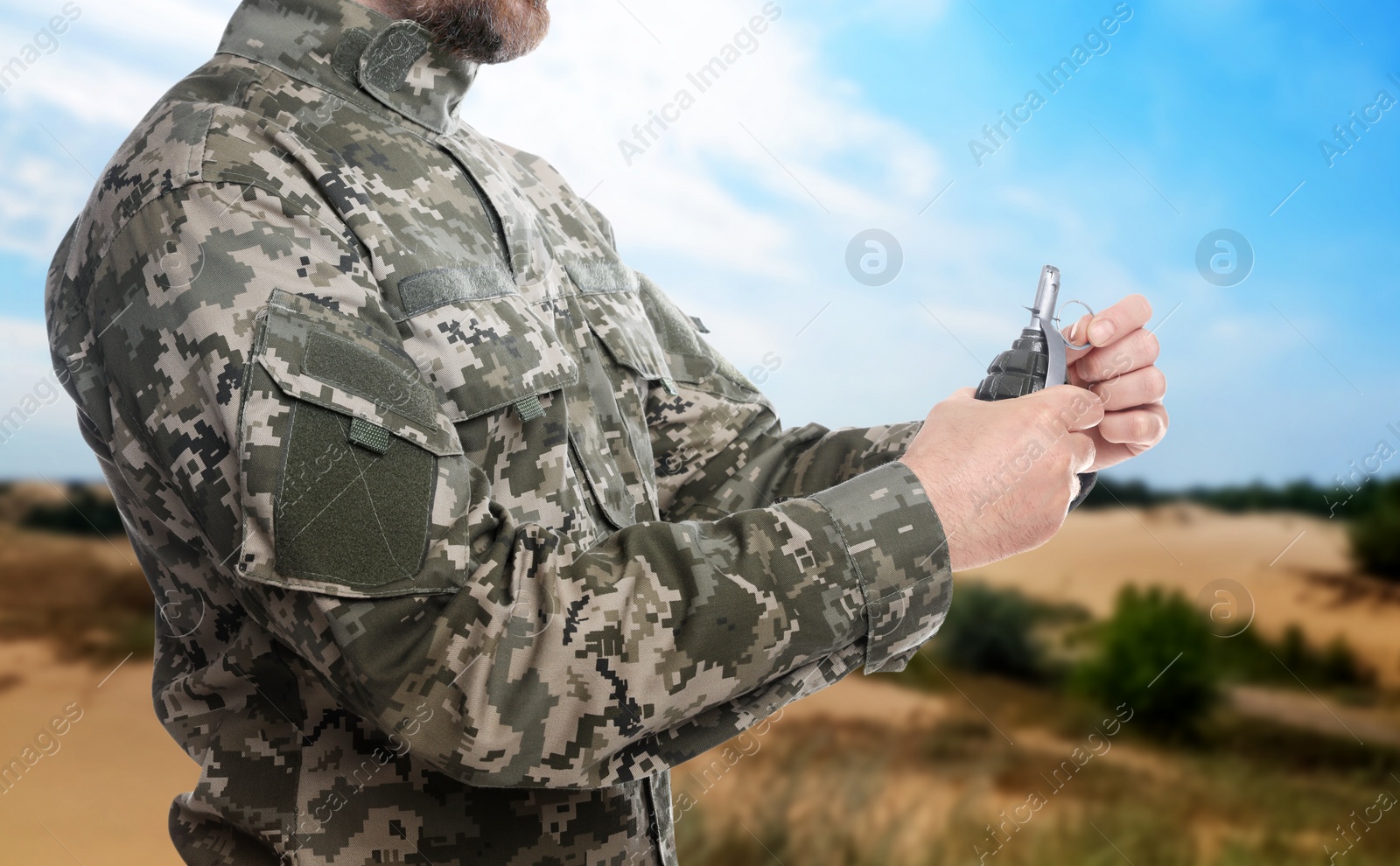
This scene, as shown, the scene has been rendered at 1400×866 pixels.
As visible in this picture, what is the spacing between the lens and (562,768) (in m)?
0.72

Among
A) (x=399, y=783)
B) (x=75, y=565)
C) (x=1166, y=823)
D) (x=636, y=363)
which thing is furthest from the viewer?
(x=1166, y=823)

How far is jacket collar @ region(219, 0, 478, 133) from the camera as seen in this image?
933 millimetres

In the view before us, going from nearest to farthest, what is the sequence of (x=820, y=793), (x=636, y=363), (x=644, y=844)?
1. (x=644, y=844)
2. (x=636, y=363)
3. (x=820, y=793)

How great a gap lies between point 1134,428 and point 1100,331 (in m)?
0.09

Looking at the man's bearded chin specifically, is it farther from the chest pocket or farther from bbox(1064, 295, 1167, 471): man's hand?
bbox(1064, 295, 1167, 471): man's hand

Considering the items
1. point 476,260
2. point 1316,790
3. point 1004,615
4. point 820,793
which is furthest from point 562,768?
point 1316,790

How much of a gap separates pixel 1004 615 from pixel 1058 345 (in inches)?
87.5

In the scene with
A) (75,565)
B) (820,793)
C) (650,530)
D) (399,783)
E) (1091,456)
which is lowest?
(75,565)

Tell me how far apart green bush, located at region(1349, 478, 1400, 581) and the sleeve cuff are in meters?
2.97

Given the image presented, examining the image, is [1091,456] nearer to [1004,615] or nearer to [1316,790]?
[1004,615]

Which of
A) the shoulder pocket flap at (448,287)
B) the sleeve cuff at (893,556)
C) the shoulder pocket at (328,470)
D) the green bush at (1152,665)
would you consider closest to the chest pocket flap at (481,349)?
the shoulder pocket flap at (448,287)

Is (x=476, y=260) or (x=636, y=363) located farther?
(x=636, y=363)

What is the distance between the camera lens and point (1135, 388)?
100cm

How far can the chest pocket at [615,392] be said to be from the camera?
959 mm
